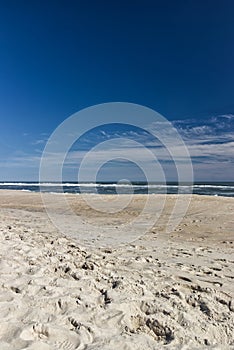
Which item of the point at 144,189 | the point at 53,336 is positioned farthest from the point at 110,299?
the point at 144,189

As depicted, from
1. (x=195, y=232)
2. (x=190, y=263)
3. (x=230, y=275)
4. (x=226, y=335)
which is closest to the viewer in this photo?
(x=226, y=335)

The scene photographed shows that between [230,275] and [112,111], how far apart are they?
8647 millimetres

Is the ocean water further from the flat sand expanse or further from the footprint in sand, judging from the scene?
the footprint in sand

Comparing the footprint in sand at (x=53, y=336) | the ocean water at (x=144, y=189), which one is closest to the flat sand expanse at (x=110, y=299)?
the footprint in sand at (x=53, y=336)

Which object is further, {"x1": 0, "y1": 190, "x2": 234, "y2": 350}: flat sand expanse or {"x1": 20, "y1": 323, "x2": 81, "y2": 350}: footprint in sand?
{"x1": 0, "y1": 190, "x2": 234, "y2": 350}: flat sand expanse

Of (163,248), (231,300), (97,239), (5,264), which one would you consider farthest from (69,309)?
(97,239)

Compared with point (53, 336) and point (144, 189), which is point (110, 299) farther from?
point (144, 189)

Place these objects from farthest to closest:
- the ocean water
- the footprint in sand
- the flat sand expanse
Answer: the ocean water
the flat sand expanse
the footprint in sand

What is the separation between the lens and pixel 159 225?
13.5 m

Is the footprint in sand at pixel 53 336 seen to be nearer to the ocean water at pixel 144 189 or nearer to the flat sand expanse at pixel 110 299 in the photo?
the flat sand expanse at pixel 110 299

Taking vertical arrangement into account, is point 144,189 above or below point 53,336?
above

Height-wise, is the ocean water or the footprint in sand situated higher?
the ocean water

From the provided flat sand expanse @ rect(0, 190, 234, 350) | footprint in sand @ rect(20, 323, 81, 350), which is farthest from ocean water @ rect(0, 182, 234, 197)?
footprint in sand @ rect(20, 323, 81, 350)

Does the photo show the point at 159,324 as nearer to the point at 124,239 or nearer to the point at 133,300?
the point at 133,300
